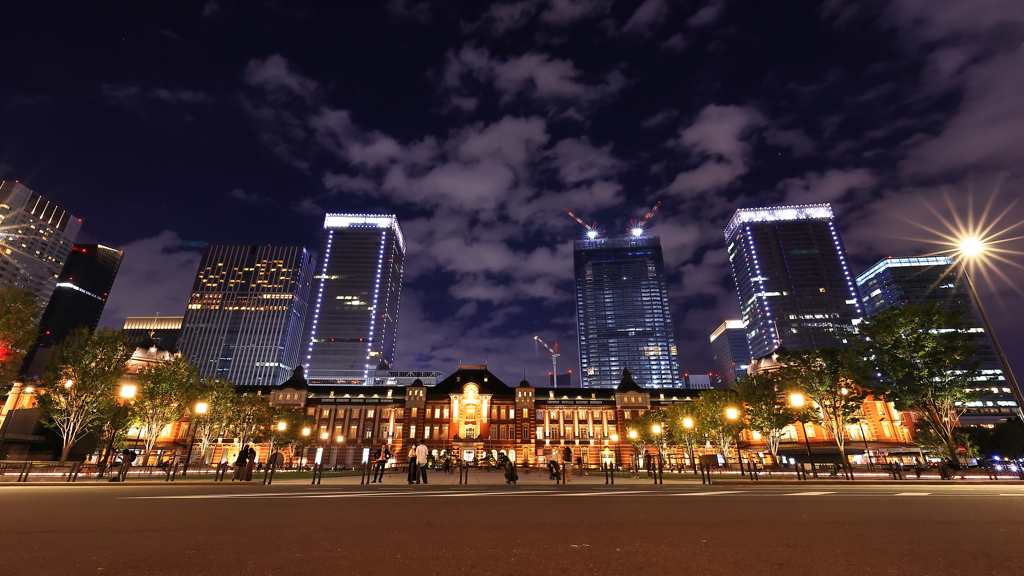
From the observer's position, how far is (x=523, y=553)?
16.0 feet

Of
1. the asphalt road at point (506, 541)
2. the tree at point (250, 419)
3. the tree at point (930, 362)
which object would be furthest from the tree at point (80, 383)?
the tree at point (930, 362)

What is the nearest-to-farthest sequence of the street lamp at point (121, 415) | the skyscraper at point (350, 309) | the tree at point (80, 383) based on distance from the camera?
the street lamp at point (121, 415), the tree at point (80, 383), the skyscraper at point (350, 309)

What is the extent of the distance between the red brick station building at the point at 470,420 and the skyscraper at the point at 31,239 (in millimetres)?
128274

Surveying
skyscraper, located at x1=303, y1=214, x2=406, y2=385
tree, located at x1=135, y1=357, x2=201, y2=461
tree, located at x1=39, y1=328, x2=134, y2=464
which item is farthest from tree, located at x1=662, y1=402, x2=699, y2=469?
skyscraper, located at x1=303, y1=214, x2=406, y2=385

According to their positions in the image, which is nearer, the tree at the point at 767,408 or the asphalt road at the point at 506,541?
the asphalt road at the point at 506,541

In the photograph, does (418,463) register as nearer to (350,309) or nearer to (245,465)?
(245,465)

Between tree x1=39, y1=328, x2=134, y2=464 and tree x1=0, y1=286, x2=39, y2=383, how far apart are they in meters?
2.23

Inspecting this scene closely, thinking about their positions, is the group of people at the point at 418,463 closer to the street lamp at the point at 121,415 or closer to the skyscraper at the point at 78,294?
the street lamp at the point at 121,415

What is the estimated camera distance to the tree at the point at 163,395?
129 ft

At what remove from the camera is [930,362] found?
33469 millimetres

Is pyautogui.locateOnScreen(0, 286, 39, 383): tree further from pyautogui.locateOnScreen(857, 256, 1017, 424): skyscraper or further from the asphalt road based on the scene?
pyautogui.locateOnScreen(857, 256, 1017, 424): skyscraper

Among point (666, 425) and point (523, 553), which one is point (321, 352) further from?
point (523, 553)

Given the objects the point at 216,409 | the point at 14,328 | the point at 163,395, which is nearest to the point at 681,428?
the point at 216,409

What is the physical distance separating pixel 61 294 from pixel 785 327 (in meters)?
296
